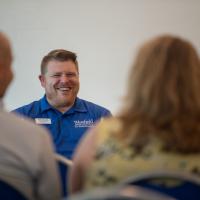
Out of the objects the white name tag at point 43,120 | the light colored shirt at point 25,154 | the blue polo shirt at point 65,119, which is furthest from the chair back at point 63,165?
the white name tag at point 43,120

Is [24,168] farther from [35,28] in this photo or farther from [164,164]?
[35,28]

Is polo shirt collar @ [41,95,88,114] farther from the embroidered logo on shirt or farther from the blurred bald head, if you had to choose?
the blurred bald head

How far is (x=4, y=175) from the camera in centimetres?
121

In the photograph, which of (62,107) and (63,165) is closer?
(63,165)

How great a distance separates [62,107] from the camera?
109 inches

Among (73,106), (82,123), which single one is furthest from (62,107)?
(82,123)

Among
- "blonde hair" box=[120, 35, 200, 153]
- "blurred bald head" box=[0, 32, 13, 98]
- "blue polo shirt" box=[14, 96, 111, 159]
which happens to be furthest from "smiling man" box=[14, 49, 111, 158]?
"blonde hair" box=[120, 35, 200, 153]

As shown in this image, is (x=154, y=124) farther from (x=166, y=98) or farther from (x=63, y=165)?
(x=63, y=165)

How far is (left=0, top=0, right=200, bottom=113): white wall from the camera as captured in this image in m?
3.73

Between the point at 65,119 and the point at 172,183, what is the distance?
1665 millimetres

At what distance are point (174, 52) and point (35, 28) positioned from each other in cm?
276

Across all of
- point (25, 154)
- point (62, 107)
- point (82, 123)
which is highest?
point (25, 154)

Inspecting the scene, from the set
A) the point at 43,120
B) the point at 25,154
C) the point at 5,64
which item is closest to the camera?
the point at 25,154

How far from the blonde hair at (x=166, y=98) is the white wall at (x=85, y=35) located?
246cm
